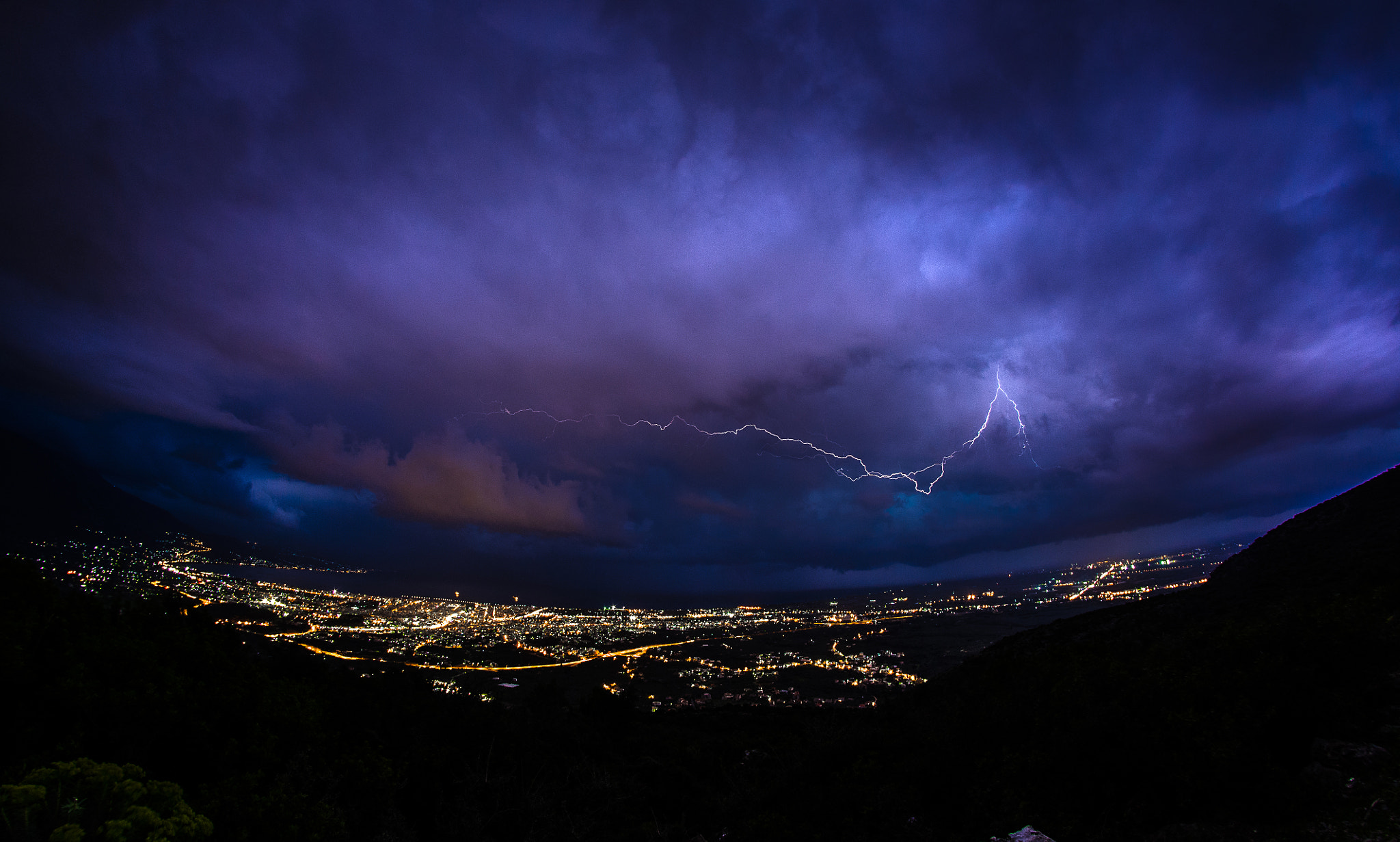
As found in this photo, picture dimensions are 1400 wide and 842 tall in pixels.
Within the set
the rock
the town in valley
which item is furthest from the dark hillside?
the town in valley

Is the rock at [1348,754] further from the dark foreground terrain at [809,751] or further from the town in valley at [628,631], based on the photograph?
the town in valley at [628,631]

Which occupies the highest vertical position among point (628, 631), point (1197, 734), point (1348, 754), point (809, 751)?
point (1348, 754)

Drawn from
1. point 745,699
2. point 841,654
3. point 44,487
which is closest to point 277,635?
point 745,699

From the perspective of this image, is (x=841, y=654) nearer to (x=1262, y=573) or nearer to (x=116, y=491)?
(x=1262, y=573)

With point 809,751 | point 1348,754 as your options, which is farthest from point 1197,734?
point 809,751

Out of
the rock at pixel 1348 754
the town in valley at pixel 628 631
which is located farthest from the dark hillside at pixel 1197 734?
Result: the town in valley at pixel 628 631

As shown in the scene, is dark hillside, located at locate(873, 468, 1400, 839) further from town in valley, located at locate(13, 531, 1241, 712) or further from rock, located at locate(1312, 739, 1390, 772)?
town in valley, located at locate(13, 531, 1241, 712)

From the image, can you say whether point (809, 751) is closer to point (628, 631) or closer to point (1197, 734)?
point (1197, 734)

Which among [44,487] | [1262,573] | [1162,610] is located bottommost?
[1162,610]

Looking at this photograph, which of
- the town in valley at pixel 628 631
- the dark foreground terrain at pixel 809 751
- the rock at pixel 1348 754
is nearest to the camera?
the rock at pixel 1348 754
